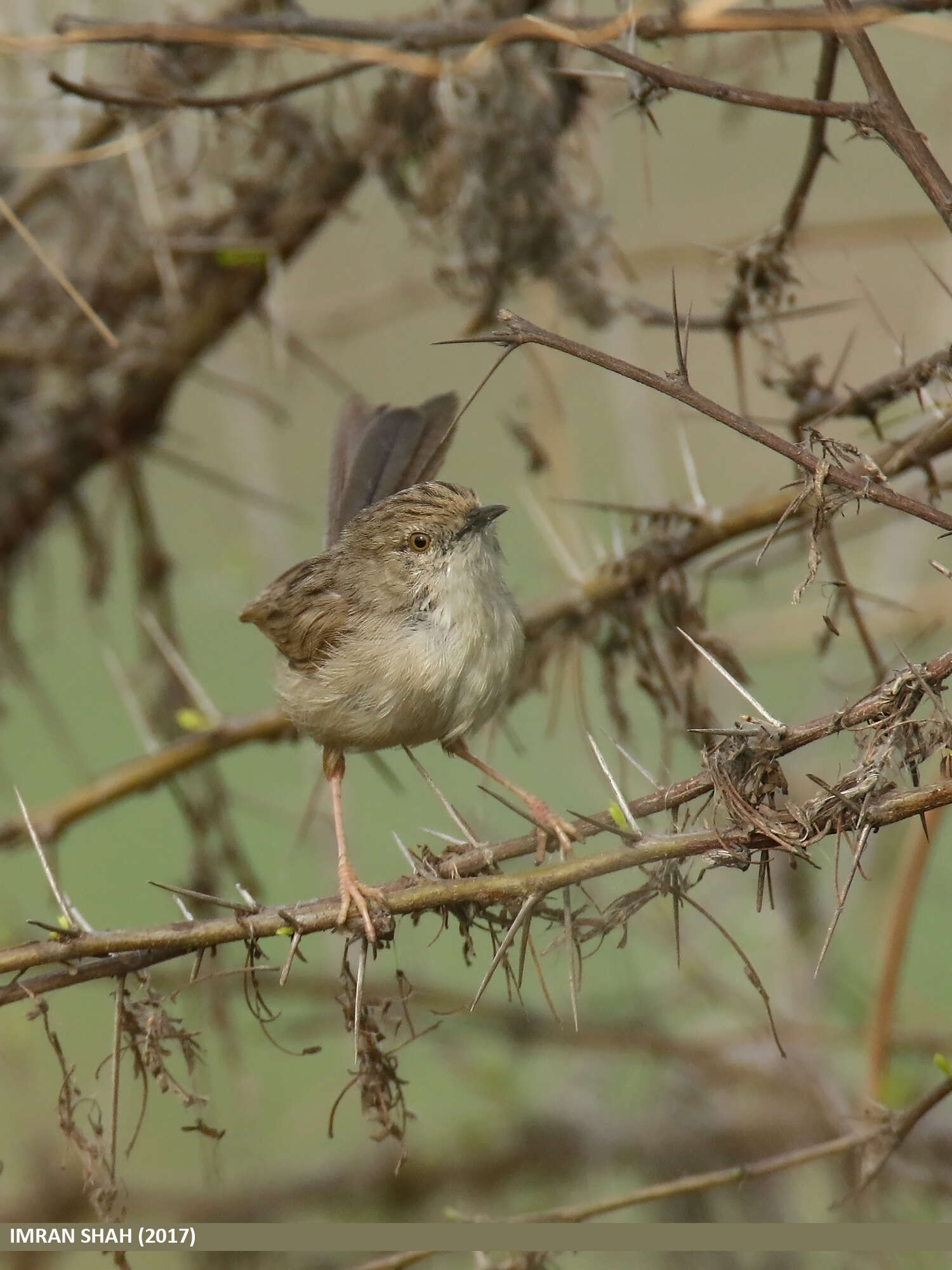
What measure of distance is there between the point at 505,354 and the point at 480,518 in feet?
5.97

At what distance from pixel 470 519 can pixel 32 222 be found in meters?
2.54

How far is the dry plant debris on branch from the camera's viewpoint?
209 centimetres

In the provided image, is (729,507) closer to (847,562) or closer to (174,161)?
(174,161)

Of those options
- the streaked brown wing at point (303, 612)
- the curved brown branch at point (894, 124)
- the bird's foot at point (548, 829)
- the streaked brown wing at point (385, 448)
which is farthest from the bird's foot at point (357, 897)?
the curved brown branch at point (894, 124)

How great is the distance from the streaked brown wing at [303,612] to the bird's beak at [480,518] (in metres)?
0.42

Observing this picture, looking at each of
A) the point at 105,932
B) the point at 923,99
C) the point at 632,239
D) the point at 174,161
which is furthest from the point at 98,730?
the point at 105,932

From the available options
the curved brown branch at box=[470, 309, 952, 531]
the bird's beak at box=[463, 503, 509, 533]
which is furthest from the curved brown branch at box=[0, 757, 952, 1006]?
the bird's beak at box=[463, 503, 509, 533]

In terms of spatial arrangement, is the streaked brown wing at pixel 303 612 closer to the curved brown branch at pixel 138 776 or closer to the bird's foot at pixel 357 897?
the curved brown branch at pixel 138 776

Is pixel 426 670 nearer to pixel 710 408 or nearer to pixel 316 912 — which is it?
pixel 316 912

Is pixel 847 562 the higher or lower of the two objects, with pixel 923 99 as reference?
lower

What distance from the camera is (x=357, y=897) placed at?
9.94ft

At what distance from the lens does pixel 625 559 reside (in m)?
3.61

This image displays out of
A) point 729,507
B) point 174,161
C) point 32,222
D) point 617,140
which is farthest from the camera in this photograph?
point 617,140

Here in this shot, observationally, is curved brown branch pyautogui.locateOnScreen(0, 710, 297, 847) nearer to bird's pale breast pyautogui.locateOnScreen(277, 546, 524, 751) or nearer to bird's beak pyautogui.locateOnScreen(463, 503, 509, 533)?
bird's pale breast pyautogui.locateOnScreen(277, 546, 524, 751)
